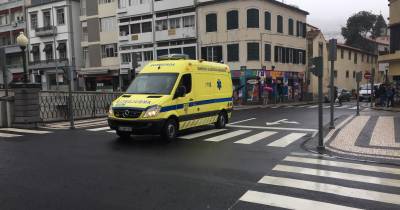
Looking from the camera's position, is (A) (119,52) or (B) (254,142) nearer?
(B) (254,142)

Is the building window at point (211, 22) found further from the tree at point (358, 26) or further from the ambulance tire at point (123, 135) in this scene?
the tree at point (358, 26)

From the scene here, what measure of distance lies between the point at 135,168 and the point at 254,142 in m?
4.55

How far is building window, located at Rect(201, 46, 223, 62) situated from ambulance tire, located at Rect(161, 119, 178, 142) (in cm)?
2646

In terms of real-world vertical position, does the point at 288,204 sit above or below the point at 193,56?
below

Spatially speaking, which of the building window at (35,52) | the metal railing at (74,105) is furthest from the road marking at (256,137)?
the building window at (35,52)

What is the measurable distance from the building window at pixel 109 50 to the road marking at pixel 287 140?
35.3 meters

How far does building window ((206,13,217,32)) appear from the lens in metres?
38.0

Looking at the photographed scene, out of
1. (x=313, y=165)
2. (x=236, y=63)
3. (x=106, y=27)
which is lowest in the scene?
(x=313, y=165)

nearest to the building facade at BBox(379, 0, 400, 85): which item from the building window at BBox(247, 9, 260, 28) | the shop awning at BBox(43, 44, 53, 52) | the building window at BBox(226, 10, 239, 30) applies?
the building window at BBox(247, 9, 260, 28)

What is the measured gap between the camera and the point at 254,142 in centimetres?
1143

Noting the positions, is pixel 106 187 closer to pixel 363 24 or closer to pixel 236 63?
pixel 236 63

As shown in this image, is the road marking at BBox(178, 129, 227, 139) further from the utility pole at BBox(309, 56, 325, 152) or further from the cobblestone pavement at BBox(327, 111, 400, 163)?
the utility pole at BBox(309, 56, 325, 152)

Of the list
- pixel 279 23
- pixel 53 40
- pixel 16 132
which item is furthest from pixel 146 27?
pixel 16 132

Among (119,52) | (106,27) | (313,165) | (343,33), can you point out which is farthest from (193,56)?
Result: (343,33)
